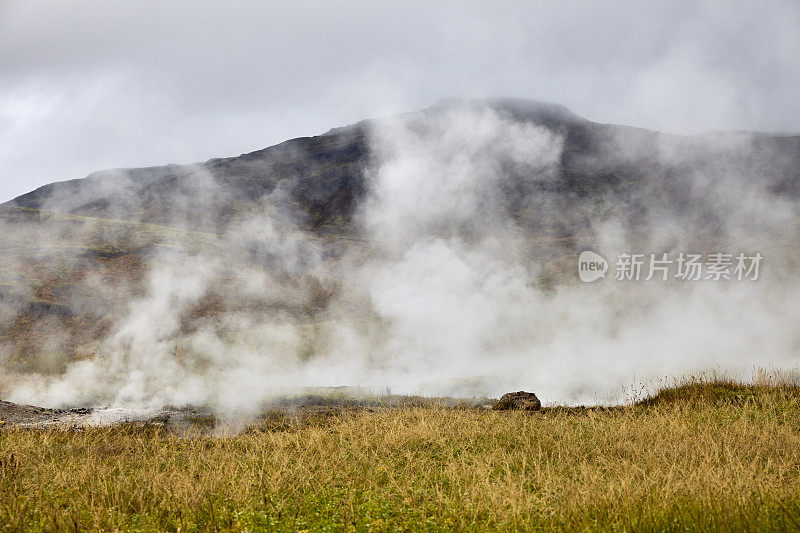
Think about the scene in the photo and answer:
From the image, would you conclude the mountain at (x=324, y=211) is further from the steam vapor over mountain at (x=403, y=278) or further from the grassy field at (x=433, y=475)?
the grassy field at (x=433, y=475)

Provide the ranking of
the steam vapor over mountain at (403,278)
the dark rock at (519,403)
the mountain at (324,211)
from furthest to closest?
the mountain at (324,211), the steam vapor over mountain at (403,278), the dark rock at (519,403)

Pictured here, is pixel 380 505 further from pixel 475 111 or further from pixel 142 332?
pixel 475 111

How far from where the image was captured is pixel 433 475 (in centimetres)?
587

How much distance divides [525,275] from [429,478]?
2839 centimetres

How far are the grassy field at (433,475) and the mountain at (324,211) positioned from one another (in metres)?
14.6

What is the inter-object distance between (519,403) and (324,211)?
49648mm

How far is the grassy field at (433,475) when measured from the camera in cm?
392

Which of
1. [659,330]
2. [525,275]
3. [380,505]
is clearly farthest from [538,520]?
[525,275]

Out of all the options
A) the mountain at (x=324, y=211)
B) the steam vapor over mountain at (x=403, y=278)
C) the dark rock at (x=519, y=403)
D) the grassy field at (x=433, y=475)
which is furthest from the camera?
the mountain at (x=324, y=211)

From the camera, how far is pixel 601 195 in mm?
58281

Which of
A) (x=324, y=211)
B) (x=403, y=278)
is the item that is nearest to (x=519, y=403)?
(x=403, y=278)

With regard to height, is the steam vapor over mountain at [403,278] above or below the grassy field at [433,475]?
above

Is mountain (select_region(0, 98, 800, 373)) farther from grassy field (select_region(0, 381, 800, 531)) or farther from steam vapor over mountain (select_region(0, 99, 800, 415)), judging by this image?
grassy field (select_region(0, 381, 800, 531))

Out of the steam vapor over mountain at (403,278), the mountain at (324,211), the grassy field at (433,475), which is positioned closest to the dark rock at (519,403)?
the grassy field at (433,475)
